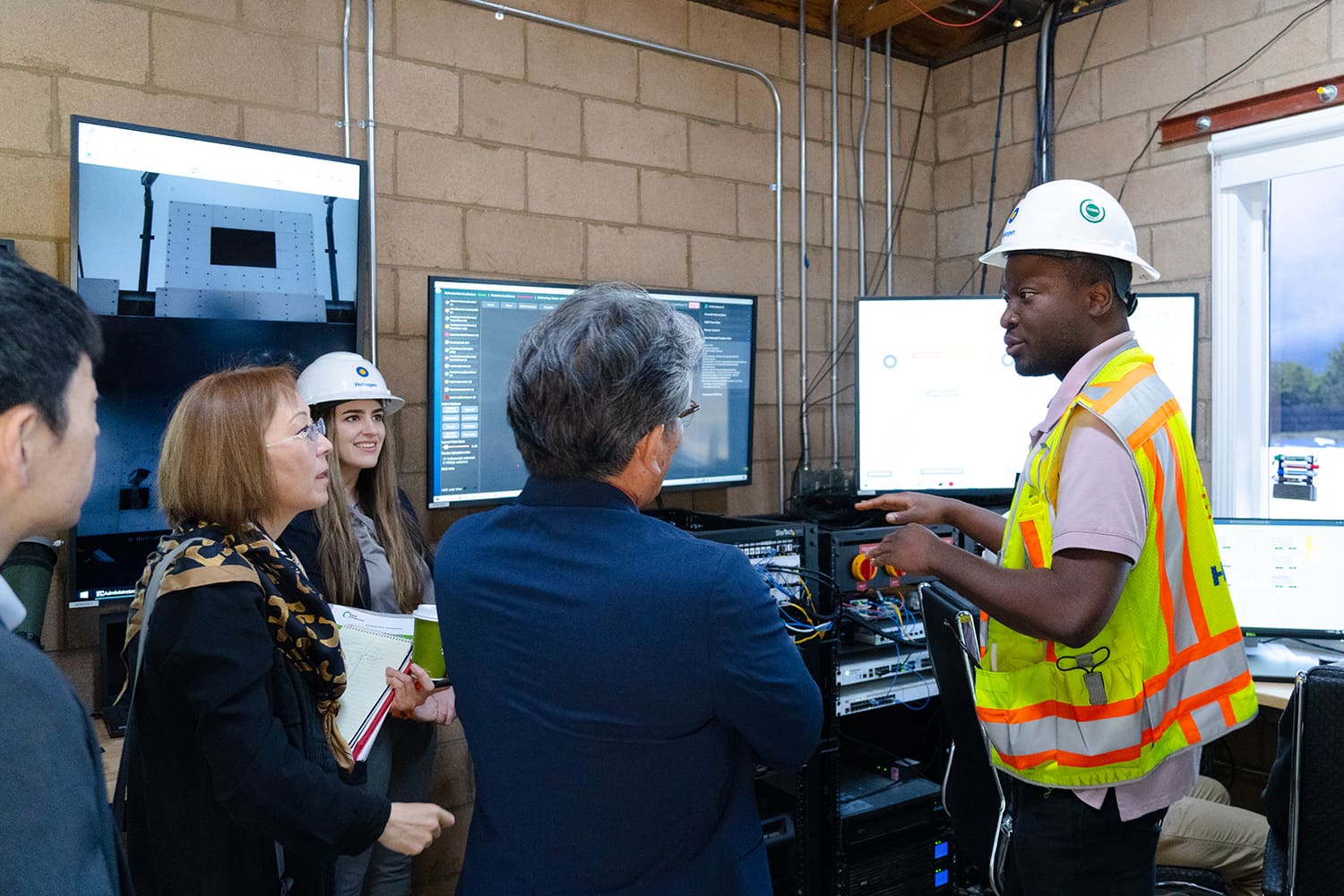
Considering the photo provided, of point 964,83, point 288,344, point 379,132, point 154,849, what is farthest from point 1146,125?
point 154,849

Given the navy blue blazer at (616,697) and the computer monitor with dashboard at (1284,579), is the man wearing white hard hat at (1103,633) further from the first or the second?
the computer monitor with dashboard at (1284,579)

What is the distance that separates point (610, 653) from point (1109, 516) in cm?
74

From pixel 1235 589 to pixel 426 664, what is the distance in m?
2.21

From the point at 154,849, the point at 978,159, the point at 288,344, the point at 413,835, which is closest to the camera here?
the point at 154,849

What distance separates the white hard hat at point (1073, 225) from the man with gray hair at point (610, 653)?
0.69m

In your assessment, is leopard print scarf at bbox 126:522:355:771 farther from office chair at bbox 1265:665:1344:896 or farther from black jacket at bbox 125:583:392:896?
office chair at bbox 1265:665:1344:896

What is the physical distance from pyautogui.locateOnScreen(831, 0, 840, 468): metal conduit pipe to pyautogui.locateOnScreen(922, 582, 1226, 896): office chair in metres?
1.98

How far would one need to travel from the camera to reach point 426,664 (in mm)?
1985

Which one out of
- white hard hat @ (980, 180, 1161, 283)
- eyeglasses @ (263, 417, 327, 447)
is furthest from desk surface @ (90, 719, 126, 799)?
white hard hat @ (980, 180, 1161, 283)

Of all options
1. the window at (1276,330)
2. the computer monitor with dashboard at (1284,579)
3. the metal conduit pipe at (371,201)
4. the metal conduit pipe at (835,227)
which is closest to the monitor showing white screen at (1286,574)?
the computer monitor with dashboard at (1284,579)

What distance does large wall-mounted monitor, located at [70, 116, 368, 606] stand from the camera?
2.12m

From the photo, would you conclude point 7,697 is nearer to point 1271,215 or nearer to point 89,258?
point 89,258

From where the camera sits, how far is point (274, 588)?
138cm

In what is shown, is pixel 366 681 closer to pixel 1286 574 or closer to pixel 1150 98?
pixel 1286 574
